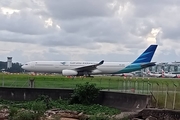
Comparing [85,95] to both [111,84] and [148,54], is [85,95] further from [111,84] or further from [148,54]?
[148,54]

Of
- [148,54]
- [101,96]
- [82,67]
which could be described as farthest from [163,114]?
[148,54]

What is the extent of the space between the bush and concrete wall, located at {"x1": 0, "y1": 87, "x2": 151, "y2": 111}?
90 cm

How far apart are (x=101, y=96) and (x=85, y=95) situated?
1.74 metres

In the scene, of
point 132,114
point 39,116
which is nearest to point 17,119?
point 39,116

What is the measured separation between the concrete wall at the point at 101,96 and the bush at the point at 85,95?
0.90 m

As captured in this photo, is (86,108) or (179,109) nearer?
(179,109)

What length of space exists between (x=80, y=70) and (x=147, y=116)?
202ft

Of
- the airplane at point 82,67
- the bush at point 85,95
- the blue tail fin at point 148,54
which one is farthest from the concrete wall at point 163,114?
the blue tail fin at point 148,54

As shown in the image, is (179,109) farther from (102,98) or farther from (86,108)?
(102,98)

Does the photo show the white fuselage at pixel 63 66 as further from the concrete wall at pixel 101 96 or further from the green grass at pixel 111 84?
the concrete wall at pixel 101 96

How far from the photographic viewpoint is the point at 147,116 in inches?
Answer: 1009

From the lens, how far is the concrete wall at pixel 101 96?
30422mm

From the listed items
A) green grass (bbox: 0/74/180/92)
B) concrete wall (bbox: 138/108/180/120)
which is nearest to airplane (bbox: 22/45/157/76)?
green grass (bbox: 0/74/180/92)

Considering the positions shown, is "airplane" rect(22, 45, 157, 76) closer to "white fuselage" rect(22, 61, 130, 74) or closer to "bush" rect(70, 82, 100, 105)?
"white fuselage" rect(22, 61, 130, 74)
